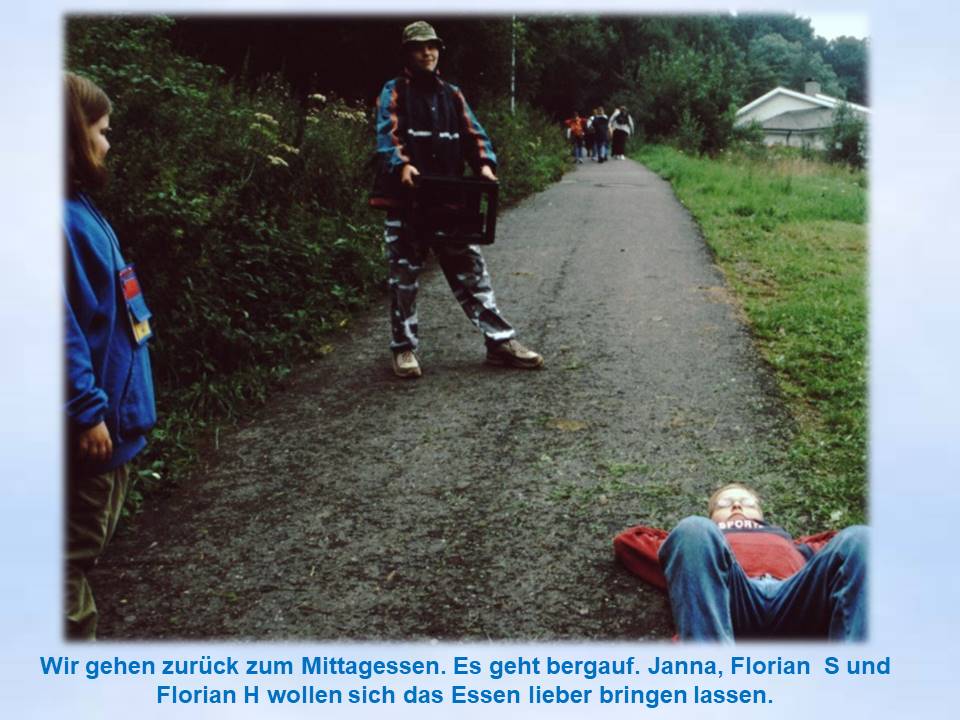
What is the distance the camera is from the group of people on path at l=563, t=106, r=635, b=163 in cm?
2659

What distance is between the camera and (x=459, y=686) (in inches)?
89.4

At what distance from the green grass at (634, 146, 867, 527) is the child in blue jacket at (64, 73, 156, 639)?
254cm

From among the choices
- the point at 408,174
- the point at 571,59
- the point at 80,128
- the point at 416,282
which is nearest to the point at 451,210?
the point at 408,174

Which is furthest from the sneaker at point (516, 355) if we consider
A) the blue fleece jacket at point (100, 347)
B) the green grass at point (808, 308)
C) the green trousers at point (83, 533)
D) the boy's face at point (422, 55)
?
the green trousers at point (83, 533)

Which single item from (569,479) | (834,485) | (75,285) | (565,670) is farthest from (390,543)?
(834,485)

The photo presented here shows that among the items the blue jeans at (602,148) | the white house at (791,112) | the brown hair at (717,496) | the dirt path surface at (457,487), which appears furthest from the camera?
the white house at (791,112)

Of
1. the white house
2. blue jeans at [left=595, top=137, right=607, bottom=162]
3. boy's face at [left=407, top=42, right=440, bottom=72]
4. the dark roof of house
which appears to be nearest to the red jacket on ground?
boy's face at [left=407, top=42, right=440, bottom=72]

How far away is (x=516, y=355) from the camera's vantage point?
211 inches

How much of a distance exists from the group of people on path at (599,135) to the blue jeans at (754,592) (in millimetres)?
24479

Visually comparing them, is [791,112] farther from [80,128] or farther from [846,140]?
[80,128]

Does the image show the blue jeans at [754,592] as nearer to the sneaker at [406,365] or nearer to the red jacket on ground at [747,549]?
the red jacket on ground at [747,549]

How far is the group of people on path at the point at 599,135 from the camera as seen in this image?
26.6m

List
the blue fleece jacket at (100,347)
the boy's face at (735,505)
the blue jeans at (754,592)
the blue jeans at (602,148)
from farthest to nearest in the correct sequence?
the blue jeans at (602,148) → the boy's face at (735,505) → the blue jeans at (754,592) → the blue fleece jacket at (100,347)

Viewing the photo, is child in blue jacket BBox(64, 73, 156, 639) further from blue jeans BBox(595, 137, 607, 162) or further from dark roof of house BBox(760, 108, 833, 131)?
dark roof of house BBox(760, 108, 833, 131)
